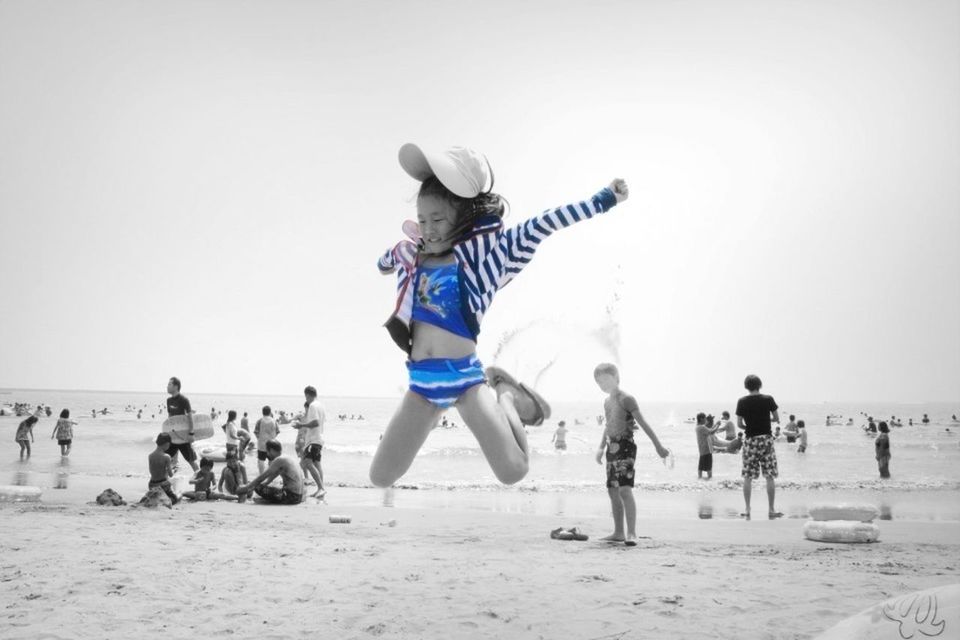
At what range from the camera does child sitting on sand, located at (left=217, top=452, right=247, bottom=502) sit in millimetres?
12781

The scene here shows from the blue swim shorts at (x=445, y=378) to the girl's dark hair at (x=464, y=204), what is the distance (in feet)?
2.10

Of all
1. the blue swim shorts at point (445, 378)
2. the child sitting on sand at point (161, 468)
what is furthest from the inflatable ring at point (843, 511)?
the child sitting on sand at point (161, 468)

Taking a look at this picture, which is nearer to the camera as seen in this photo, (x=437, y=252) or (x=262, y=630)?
(x=437, y=252)

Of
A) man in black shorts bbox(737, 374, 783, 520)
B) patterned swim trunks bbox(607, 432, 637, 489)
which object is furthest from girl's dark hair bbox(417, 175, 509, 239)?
man in black shorts bbox(737, 374, 783, 520)

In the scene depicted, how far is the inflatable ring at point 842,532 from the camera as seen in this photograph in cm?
909

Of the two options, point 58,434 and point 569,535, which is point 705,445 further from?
point 58,434

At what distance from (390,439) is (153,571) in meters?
4.18

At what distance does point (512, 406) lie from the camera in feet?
12.1

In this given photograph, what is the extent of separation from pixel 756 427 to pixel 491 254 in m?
8.03

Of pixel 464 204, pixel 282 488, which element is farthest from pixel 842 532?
pixel 282 488

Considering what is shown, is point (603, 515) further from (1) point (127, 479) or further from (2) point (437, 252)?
(1) point (127, 479)

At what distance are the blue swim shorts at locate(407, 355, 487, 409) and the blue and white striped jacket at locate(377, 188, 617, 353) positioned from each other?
0.57 ft

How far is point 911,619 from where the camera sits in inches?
123

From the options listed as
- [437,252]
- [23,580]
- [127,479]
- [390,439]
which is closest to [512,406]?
[390,439]
